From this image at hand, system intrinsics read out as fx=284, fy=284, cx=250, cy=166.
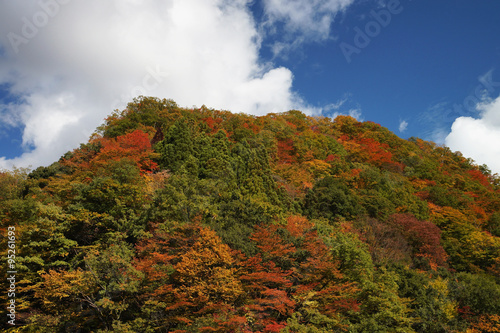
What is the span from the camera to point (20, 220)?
2138 cm

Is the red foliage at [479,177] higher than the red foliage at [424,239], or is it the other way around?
the red foliage at [479,177]

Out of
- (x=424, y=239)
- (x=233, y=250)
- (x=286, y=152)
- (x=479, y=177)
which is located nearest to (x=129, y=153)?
(x=233, y=250)

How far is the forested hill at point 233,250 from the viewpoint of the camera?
1449 cm

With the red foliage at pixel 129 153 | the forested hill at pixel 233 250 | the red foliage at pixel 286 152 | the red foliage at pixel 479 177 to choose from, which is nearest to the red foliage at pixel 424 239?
the forested hill at pixel 233 250

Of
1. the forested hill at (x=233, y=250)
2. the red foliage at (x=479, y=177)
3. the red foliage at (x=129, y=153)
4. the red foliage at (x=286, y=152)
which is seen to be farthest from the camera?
the red foliage at (x=479, y=177)

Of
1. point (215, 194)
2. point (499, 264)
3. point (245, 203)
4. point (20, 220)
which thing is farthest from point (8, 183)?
point (499, 264)

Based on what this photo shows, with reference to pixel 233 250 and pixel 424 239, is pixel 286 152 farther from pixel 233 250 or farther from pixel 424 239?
pixel 233 250

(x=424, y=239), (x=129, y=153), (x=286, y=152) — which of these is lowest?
(x=424, y=239)

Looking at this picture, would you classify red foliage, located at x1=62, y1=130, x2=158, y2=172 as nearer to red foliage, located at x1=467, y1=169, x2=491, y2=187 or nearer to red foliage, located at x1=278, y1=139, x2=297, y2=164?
red foliage, located at x1=278, y1=139, x2=297, y2=164

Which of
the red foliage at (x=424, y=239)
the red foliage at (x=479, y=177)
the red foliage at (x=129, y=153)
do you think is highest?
the red foliage at (x=129, y=153)

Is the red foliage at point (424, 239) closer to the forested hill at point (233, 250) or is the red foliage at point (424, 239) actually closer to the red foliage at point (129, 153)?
the forested hill at point (233, 250)

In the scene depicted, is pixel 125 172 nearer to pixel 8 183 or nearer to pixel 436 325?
pixel 8 183

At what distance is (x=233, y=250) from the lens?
16203mm

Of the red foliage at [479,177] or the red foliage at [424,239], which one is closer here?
the red foliage at [424,239]
